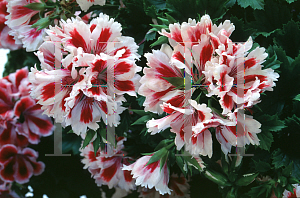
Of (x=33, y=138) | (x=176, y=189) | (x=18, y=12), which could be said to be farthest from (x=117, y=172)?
(x=18, y=12)

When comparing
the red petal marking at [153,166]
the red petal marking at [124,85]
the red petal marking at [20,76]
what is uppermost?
the red petal marking at [124,85]

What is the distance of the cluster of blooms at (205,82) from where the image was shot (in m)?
0.34

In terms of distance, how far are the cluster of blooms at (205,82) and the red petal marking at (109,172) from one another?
23 centimetres

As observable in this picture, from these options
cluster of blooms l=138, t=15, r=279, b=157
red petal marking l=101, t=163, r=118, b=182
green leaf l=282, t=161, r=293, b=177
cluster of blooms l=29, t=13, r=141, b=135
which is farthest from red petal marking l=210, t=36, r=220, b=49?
red petal marking l=101, t=163, r=118, b=182

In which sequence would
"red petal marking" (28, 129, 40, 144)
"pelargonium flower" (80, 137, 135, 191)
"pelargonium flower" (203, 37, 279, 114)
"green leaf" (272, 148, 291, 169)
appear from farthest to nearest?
"red petal marking" (28, 129, 40, 144) → "pelargonium flower" (80, 137, 135, 191) → "green leaf" (272, 148, 291, 169) → "pelargonium flower" (203, 37, 279, 114)

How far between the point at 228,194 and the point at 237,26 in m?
0.25

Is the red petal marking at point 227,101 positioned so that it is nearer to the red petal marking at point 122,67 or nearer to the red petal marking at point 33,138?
the red petal marking at point 122,67

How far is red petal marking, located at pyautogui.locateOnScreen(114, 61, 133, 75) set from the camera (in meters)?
0.40

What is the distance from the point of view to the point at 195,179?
1.97ft

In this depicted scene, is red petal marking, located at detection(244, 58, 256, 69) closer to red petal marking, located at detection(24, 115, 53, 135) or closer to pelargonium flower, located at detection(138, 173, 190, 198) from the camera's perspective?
pelargonium flower, located at detection(138, 173, 190, 198)

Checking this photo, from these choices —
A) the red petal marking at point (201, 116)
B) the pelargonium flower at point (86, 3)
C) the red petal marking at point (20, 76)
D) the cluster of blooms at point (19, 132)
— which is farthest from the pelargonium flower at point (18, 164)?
the red petal marking at point (201, 116)

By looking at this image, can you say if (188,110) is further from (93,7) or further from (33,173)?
(33,173)

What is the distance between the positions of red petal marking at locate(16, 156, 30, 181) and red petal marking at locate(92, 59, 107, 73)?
398 millimetres

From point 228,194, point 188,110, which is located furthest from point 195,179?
point 188,110
